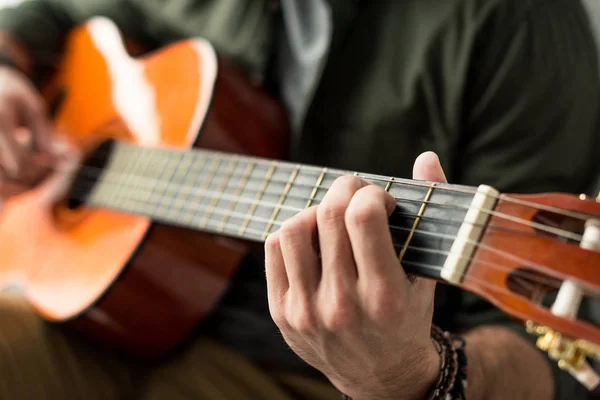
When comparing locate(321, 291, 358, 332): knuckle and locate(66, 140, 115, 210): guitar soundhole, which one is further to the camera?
locate(66, 140, 115, 210): guitar soundhole

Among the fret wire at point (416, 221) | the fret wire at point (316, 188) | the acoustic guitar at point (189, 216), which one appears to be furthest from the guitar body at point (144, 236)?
the fret wire at point (416, 221)

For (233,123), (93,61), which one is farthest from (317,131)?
(93,61)

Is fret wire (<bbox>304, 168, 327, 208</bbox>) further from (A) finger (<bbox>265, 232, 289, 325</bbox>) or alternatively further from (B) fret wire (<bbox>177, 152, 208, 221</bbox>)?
(B) fret wire (<bbox>177, 152, 208, 221</bbox>)

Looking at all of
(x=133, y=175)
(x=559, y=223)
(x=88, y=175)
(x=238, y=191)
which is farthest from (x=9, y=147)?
(x=559, y=223)

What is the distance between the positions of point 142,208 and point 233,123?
0.58 feet

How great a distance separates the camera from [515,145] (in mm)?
702

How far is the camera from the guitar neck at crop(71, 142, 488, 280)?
40 centimetres

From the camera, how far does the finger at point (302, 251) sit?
1.32ft

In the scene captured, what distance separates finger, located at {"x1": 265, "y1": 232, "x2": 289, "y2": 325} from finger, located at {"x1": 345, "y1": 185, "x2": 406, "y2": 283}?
0.23 feet

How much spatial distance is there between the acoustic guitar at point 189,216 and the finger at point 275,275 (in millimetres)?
76

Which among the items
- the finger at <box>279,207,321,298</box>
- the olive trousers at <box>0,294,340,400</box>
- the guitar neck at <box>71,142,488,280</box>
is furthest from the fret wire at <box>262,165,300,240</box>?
the olive trousers at <box>0,294,340,400</box>

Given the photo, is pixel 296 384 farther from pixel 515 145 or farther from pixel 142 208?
pixel 515 145

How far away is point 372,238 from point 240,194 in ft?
0.82

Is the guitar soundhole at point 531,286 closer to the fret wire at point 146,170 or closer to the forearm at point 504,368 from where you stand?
the forearm at point 504,368
